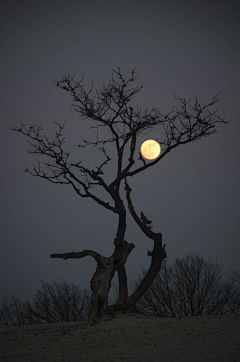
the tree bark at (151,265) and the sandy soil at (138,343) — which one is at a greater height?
the tree bark at (151,265)

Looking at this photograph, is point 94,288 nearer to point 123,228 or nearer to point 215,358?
point 123,228

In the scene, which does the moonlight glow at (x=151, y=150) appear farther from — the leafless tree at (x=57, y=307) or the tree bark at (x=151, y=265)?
the leafless tree at (x=57, y=307)

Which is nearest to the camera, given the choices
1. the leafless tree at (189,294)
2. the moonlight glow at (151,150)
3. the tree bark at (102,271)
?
the tree bark at (102,271)

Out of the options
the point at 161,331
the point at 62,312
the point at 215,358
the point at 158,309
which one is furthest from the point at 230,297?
the point at 215,358

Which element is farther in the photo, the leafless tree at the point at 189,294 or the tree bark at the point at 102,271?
the leafless tree at the point at 189,294

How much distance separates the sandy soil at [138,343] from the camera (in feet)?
17.8

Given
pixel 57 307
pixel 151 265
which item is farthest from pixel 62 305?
pixel 151 265

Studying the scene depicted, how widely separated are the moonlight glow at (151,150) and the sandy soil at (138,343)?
19.6 ft

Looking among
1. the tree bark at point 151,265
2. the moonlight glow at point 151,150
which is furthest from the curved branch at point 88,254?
the moonlight glow at point 151,150

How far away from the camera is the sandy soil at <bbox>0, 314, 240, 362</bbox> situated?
5.41 meters

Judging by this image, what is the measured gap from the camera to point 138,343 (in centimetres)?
637

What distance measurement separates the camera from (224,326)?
7.45m

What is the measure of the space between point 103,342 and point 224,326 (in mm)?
2938

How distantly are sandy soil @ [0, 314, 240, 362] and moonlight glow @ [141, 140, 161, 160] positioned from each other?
5964 millimetres
